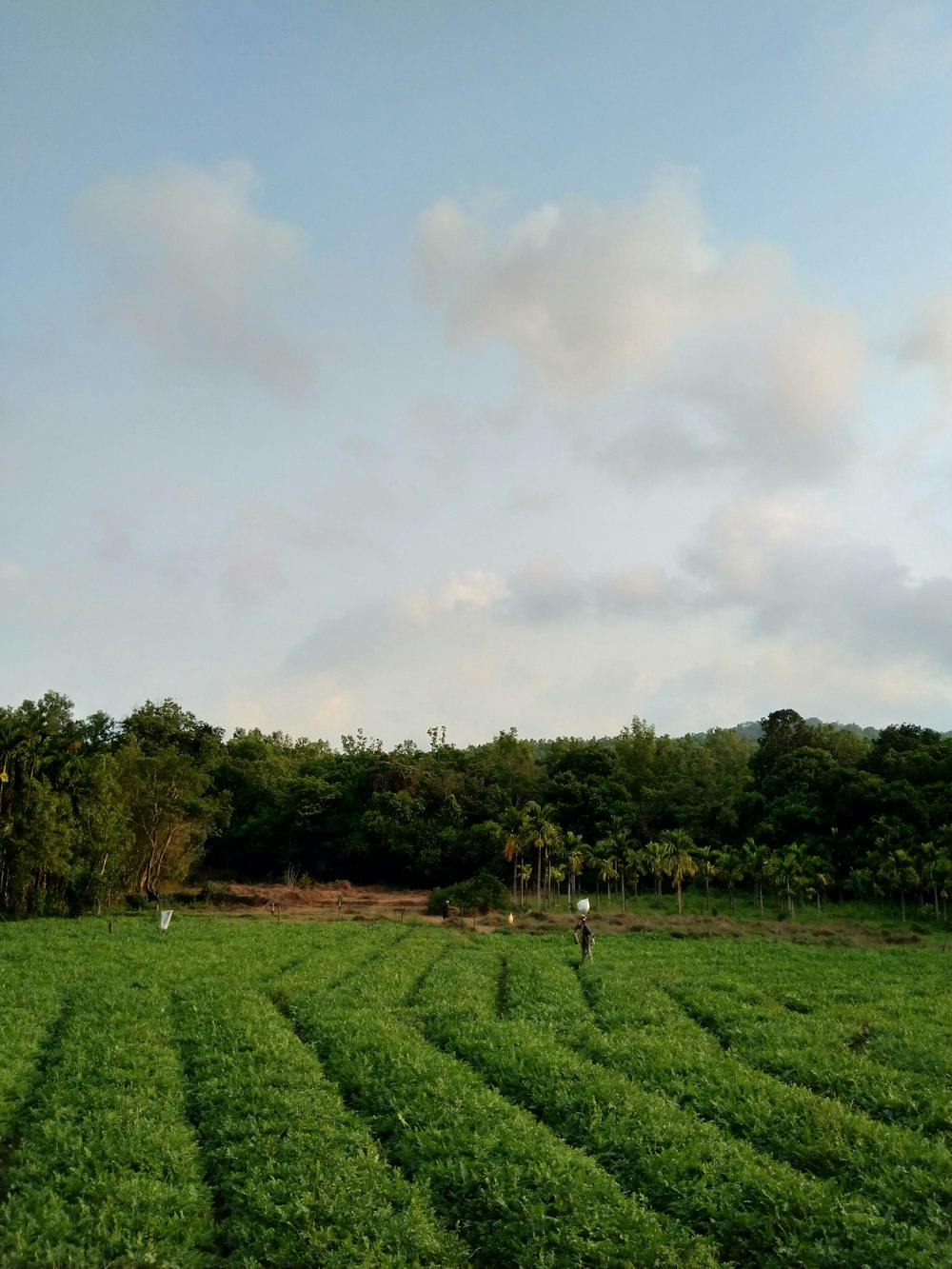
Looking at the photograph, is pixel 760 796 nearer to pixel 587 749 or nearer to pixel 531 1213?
pixel 587 749

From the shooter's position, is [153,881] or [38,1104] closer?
[38,1104]

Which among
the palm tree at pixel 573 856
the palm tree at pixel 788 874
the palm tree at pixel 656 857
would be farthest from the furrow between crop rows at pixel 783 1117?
the palm tree at pixel 573 856

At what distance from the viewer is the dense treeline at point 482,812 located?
49.0m

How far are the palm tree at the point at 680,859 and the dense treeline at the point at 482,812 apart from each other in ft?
Answer: 0.78

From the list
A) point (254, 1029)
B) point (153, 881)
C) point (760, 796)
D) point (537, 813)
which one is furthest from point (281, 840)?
point (254, 1029)

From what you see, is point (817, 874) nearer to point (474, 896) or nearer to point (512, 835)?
point (512, 835)

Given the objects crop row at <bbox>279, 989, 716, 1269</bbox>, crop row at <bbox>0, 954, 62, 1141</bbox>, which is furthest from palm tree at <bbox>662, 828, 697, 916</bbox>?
crop row at <bbox>279, 989, 716, 1269</bbox>

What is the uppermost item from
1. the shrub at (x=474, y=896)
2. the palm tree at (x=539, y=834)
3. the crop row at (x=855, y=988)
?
the palm tree at (x=539, y=834)

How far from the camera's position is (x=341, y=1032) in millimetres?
20094

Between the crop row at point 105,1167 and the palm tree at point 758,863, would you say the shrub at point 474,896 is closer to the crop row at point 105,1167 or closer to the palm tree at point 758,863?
the palm tree at point 758,863

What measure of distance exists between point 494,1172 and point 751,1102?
5.68 meters

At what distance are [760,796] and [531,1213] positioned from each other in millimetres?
62859

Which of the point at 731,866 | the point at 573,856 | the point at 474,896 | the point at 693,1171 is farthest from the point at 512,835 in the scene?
the point at 693,1171

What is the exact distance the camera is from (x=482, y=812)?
78938 millimetres
